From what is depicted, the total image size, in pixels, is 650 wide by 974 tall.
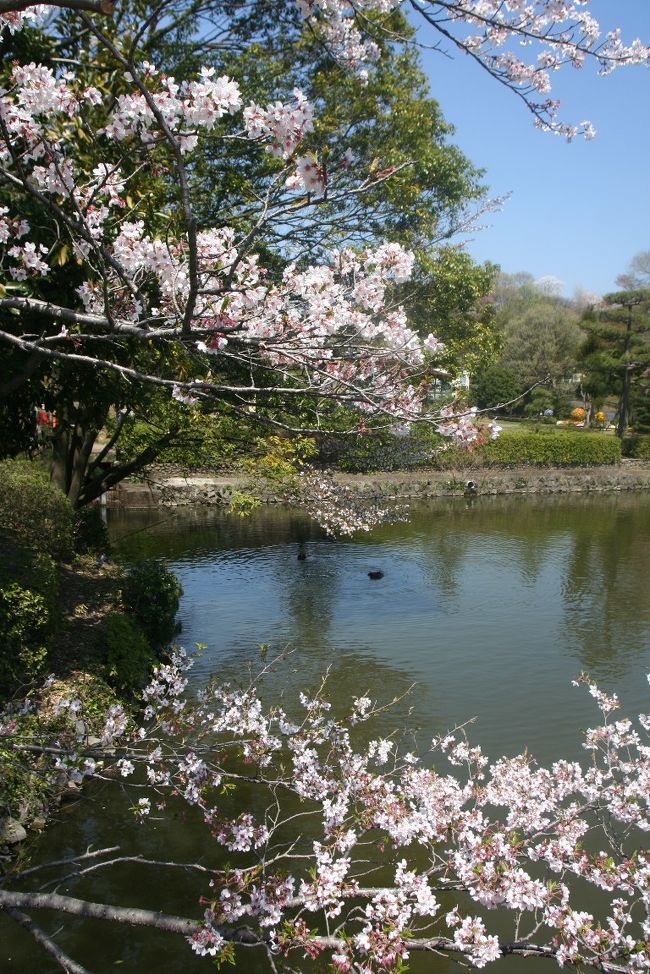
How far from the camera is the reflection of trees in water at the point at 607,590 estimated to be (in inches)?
384

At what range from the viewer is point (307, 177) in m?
2.82

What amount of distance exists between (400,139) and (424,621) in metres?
7.38

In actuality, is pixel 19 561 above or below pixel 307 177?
below

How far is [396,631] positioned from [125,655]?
4.34 m

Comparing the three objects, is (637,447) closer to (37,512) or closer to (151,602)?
(151,602)

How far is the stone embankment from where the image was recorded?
1998 cm

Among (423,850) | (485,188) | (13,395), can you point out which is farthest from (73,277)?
(485,188)

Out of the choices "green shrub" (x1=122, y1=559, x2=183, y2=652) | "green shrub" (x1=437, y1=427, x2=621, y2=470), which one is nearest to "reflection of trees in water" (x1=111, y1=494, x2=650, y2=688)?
"green shrub" (x1=122, y1=559, x2=183, y2=652)

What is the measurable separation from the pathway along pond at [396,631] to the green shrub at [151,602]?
2.25ft

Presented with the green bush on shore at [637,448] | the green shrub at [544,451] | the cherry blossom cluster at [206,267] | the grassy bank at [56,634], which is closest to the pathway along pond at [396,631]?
the grassy bank at [56,634]

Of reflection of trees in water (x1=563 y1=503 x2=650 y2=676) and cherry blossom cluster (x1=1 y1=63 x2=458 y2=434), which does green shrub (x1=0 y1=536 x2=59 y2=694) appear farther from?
reflection of trees in water (x1=563 y1=503 x2=650 y2=676)

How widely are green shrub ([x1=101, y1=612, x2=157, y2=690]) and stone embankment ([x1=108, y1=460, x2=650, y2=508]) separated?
31.4ft

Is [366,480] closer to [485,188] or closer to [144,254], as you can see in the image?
[485,188]

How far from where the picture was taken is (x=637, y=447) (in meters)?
30.2
